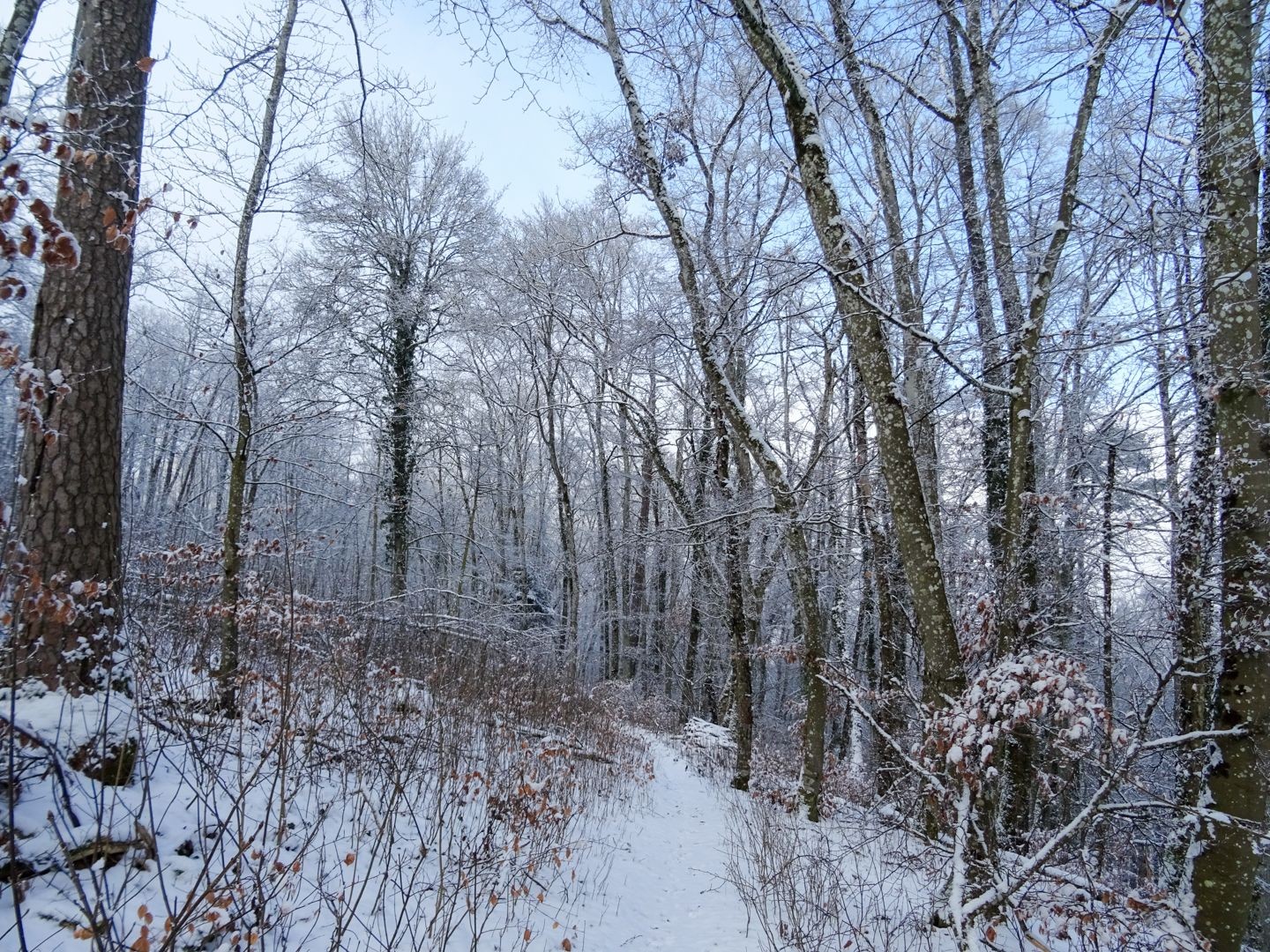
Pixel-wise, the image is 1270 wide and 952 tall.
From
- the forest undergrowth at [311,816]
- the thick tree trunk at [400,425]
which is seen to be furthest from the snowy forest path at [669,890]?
the thick tree trunk at [400,425]

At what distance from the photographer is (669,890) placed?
16.4 ft

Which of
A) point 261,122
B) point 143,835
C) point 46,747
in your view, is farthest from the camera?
point 261,122

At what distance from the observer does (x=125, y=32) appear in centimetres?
401

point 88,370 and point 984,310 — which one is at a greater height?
point 984,310

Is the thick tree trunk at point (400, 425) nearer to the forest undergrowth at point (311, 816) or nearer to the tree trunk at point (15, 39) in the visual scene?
the forest undergrowth at point (311, 816)

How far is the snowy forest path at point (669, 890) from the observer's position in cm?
399

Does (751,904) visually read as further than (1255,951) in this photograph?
No

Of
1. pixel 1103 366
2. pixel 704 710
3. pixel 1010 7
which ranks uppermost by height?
pixel 1010 7

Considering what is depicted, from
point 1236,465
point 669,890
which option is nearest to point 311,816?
point 669,890

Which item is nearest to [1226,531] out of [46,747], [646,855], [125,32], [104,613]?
[646,855]

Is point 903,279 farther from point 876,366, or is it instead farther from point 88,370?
point 88,370

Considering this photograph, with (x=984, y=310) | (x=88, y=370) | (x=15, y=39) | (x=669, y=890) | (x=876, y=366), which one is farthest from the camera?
(x=984, y=310)

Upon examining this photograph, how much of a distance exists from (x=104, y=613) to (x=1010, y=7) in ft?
21.7

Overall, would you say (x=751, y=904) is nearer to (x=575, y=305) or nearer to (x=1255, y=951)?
(x=1255, y=951)
